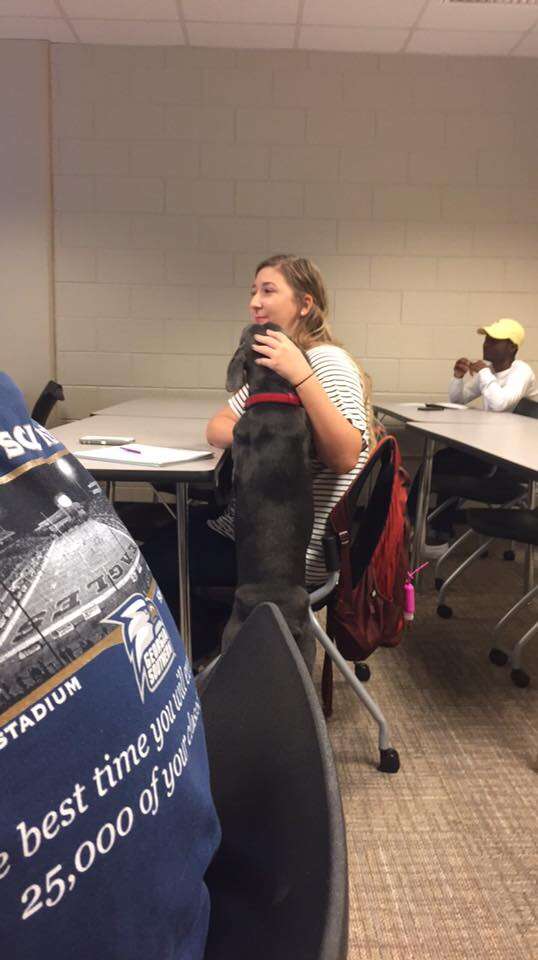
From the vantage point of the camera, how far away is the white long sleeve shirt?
3.72 m

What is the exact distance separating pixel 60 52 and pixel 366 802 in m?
4.54

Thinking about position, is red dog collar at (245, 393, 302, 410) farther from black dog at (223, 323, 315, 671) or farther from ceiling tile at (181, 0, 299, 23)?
ceiling tile at (181, 0, 299, 23)

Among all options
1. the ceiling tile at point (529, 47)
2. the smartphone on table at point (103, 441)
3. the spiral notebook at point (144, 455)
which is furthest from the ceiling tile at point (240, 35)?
the spiral notebook at point (144, 455)

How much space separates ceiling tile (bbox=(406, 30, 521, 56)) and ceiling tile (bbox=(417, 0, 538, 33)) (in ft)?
0.20

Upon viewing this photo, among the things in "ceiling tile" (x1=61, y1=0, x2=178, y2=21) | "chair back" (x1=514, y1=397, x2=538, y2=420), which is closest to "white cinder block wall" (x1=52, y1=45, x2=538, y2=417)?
"ceiling tile" (x1=61, y1=0, x2=178, y2=21)

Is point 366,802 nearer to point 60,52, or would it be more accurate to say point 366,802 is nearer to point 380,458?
point 380,458

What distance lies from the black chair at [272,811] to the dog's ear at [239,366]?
38.0 inches

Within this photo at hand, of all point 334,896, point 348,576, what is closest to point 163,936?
point 334,896

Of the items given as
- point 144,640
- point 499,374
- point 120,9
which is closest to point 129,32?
point 120,9

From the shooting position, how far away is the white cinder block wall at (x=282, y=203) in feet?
14.2

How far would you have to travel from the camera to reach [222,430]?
6.02 ft

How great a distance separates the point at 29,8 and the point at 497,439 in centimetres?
355

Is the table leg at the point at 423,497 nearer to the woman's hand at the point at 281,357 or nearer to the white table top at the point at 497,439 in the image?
the white table top at the point at 497,439

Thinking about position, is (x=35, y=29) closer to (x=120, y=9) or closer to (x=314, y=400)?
(x=120, y=9)
